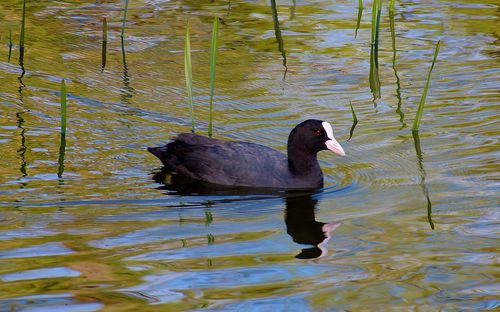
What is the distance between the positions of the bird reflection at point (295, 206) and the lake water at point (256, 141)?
2 cm

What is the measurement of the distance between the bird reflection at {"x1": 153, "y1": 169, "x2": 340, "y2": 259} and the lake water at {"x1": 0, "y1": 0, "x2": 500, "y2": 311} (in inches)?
0.9

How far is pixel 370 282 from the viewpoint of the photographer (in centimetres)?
527

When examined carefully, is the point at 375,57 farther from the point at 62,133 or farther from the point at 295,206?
the point at 62,133

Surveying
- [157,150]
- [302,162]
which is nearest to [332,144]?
[302,162]

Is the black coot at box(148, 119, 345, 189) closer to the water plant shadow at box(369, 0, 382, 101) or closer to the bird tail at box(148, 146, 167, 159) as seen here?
the bird tail at box(148, 146, 167, 159)

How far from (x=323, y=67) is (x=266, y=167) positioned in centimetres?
277

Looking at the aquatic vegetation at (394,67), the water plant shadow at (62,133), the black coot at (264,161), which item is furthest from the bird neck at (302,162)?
the water plant shadow at (62,133)

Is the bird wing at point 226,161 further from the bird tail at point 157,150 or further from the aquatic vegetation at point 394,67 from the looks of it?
the aquatic vegetation at point 394,67

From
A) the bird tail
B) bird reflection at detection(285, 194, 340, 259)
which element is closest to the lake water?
bird reflection at detection(285, 194, 340, 259)

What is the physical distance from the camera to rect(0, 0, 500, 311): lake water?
17.2 feet

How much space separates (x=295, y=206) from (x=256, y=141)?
1.38 meters

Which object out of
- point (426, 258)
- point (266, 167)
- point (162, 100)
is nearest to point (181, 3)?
point (162, 100)

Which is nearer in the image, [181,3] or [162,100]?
[162,100]

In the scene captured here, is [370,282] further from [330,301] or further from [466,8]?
[466,8]
